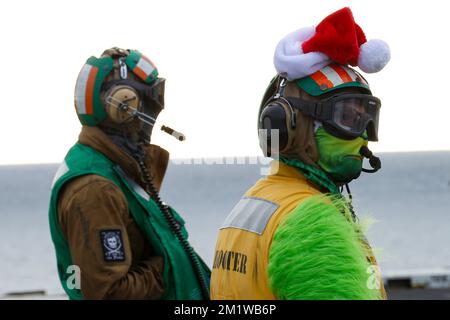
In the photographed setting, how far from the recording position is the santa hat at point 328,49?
13.5ft

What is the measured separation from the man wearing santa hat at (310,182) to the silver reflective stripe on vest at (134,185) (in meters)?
1.25

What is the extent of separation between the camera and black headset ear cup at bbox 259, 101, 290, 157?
4.11m

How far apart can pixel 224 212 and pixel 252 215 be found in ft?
204

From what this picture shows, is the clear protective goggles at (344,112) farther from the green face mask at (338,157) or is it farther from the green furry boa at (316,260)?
the green furry boa at (316,260)

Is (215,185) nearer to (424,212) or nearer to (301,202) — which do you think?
(424,212)

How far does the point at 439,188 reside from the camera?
92750 millimetres

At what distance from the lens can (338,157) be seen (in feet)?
13.5

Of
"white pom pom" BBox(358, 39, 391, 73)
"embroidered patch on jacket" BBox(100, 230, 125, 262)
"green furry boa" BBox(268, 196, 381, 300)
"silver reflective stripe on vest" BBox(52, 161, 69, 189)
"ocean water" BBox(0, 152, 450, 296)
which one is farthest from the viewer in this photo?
"ocean water" BBox(0, 152, 450, 296)

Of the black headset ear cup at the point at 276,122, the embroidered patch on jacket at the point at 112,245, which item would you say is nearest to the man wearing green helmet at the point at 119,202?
the embroidered patch on jacket at the point at 112,245

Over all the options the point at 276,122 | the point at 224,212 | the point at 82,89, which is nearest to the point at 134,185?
the point at 82,89

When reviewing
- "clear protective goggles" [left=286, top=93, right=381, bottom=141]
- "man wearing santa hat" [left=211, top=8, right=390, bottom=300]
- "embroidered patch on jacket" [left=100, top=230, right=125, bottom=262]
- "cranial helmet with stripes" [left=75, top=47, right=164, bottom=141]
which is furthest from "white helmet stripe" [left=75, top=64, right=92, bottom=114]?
"clear protective goggles" [left=286, top=93, right=381, bottom=141]

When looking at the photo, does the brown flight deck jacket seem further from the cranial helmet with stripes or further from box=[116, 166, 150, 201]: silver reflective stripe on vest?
the cranial helmet with stripes

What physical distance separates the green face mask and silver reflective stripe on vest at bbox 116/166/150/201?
4.94 ft
